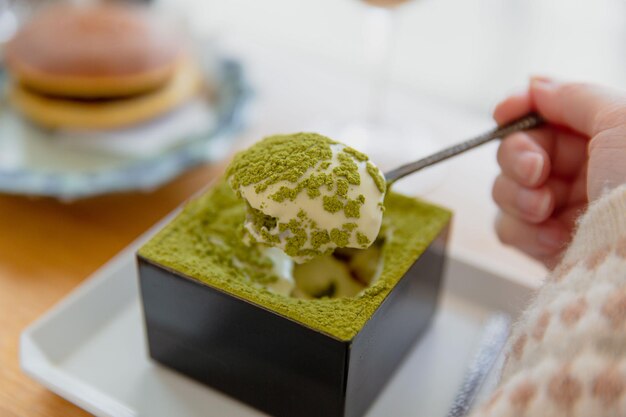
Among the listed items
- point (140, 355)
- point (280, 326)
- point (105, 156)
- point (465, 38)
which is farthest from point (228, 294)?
point (465, 38)

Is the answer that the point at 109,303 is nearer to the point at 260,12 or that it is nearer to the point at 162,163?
the point at 162,163

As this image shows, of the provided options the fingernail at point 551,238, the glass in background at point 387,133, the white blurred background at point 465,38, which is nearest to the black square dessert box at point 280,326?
the fingernail at point 551,238

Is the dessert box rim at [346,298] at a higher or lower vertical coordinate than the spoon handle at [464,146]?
lower

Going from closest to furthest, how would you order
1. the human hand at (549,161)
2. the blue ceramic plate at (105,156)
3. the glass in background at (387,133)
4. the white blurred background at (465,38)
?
the human hand at (549,161), the blue ceramic plate at (105,156), the glass in background at (387,133), the white blurred background at (465,38)

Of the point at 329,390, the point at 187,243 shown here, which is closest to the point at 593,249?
the point at 329,390

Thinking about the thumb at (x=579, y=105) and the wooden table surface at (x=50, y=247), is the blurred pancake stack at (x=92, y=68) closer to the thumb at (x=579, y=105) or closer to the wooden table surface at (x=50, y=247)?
the wooden table surface at (x=50, y=247)

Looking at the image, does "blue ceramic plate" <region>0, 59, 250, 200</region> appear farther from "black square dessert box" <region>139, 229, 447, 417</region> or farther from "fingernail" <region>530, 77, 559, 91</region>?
"fingernail" <region>530, 77, 559, 91</region>

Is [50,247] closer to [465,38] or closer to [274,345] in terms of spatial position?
[274,345]
